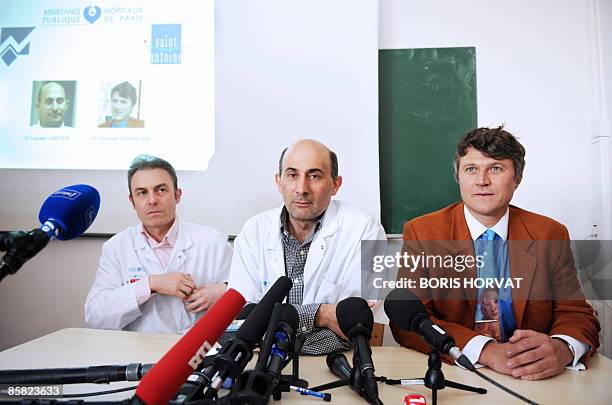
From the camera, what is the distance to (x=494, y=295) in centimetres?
154

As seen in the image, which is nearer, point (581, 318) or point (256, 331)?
point (256, 331)

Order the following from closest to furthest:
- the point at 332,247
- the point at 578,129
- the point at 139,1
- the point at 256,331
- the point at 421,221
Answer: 1. the point at 256,331
2. the point at 421,221
3. the point at 332,247
4. the point at 578,129
5. the point at 139,1

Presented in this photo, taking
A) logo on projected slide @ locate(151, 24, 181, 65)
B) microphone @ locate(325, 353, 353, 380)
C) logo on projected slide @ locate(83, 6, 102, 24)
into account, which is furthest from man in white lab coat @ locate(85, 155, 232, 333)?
microphone @ locate(325, 353, 353, 380)

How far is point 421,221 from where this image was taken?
1.69 m

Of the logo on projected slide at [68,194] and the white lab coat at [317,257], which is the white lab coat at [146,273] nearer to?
the white lab coat at [317,257]

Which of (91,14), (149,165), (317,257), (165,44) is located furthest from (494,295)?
(91,14)

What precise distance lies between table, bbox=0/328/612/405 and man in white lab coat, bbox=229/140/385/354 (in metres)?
0.39

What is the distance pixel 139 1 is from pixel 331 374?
206 centimetres

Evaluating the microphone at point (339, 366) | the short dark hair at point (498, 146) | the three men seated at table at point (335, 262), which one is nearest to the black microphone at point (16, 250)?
the microphone at point (339, 366)

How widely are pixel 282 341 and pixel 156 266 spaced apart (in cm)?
149

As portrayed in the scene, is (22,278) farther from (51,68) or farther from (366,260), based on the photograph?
(366,260)

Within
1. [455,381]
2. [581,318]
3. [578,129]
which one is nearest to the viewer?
[455,381]

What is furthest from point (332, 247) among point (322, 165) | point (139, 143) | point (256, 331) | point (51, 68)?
point (51, 68)

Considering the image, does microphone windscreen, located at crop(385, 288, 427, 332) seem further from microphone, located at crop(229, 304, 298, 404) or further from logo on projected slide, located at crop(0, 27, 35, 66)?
logo on projected slide, located at crop(0, 27, 35, 66)
